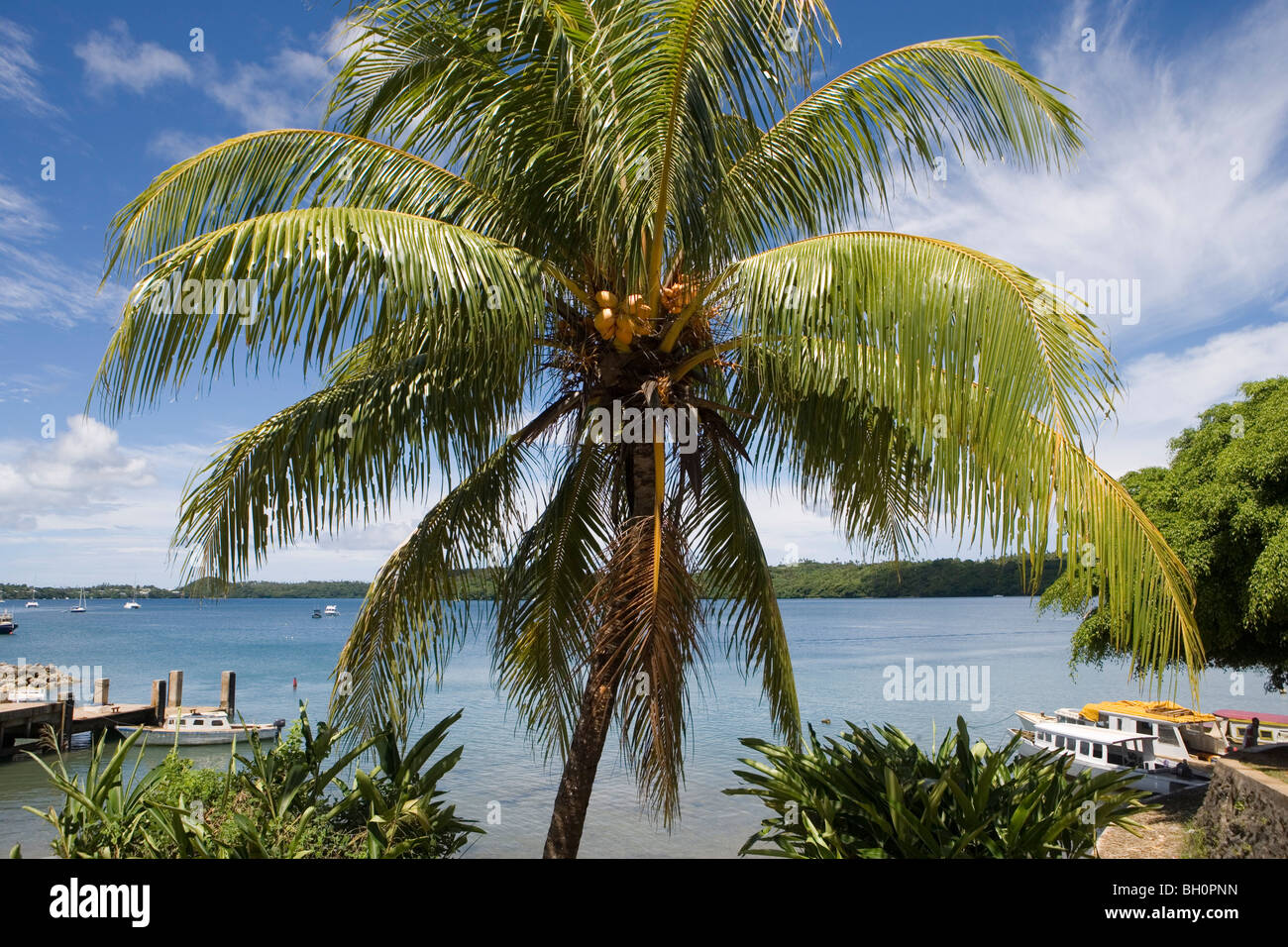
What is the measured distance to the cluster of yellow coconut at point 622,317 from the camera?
6074 mm

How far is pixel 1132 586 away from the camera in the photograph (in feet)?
14.4

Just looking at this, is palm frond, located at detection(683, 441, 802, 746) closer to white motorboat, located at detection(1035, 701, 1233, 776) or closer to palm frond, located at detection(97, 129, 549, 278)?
palm frond, located at detection(97, 129, 549, 278)

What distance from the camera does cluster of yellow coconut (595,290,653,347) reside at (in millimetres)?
6074

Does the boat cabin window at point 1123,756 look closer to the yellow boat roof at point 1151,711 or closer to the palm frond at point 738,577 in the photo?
the yellow boat roof at point 1151,711

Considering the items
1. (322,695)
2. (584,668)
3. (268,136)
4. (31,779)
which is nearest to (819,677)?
(322,695)

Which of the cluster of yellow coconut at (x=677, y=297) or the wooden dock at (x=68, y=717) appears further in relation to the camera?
the wooden dock at (x=68, y=717)

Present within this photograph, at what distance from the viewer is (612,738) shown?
29484mm

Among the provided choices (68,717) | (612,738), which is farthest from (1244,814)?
(68,717)

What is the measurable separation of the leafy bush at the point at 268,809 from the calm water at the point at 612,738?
1.99m

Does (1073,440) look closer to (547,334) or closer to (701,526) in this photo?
(701,526)

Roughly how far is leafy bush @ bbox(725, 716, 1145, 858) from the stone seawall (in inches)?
120

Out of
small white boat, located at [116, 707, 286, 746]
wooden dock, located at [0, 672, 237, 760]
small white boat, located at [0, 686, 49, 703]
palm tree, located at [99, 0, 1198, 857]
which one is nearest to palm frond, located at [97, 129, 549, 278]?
palm tree, located at [99, 0, 1198, 857]

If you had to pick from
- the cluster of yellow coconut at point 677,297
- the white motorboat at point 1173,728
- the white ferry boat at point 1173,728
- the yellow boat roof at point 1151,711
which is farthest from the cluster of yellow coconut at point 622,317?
the yellow boat roof at point 1151,711
